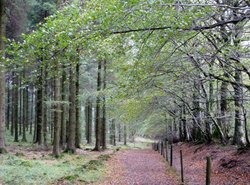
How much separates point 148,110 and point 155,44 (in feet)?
45.2

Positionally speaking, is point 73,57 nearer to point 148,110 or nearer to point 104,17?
point 104,17

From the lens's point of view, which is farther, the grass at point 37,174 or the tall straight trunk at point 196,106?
the tall straight trunk at point 196,106

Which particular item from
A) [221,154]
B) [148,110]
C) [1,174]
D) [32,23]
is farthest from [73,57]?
[148,110]

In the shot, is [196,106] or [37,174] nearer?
[37,174]

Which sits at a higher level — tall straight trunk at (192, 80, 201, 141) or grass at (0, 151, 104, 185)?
tall straight trunk at (192, 80, 201, 141)

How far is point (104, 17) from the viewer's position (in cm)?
496

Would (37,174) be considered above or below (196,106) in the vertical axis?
below

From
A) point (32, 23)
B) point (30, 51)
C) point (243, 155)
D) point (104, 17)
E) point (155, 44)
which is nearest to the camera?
point (30, 51)

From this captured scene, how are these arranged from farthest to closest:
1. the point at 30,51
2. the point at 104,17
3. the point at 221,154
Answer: the point at 221,154 → the point at 104,17 → the point at 30,51

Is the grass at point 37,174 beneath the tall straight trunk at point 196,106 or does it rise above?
beneath

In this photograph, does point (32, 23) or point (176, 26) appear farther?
point (32, 23)

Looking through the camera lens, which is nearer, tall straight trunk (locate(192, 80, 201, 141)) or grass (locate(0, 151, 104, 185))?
grass (locate(0, 151, 104, 185))

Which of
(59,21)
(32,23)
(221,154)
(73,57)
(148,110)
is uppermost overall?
(32,23)

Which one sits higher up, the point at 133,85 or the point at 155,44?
the point at 155,44
